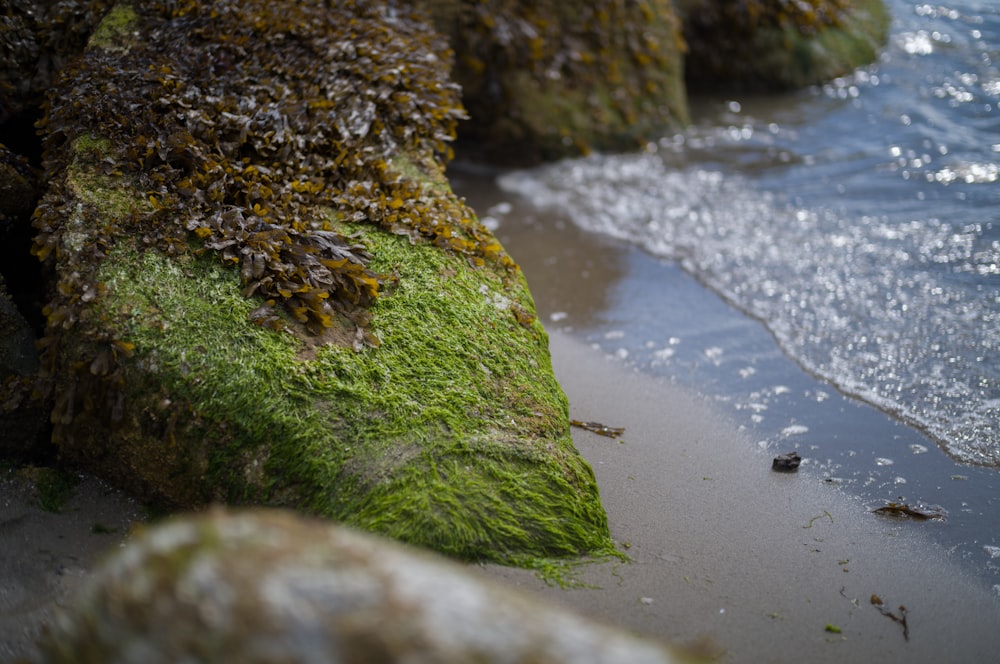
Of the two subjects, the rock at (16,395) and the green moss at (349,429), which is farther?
the rock at (16,395)

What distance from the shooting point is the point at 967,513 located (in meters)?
3.51

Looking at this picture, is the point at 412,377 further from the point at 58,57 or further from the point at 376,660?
the point at 58,57

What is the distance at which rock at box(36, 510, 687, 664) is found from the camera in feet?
4.60

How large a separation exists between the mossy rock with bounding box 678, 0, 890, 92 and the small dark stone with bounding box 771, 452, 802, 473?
20.2 feet

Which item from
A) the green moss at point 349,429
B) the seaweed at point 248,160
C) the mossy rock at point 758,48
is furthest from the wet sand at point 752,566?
the mossy rock at point 758,48

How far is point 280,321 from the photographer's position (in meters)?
3.28

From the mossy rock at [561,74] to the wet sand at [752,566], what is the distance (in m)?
3.65

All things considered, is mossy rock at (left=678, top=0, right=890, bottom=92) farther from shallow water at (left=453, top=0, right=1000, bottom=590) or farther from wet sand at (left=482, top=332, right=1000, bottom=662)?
wet sand at (left=482, top=332, right=1000, bottom=662)

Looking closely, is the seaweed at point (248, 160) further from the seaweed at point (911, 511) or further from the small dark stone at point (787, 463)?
the seaweed at point (911, 511)

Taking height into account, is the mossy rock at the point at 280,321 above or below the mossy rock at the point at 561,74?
below

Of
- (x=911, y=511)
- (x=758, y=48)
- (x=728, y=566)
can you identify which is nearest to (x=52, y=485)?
(x=728, y=566)

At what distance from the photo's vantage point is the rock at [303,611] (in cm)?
140

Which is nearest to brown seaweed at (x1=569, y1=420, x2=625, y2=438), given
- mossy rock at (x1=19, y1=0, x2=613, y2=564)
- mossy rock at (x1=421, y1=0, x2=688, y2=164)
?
mossy rock at (x1=19, y1=0, x2=613, y2=564)

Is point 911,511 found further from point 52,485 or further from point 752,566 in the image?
point 52,485
